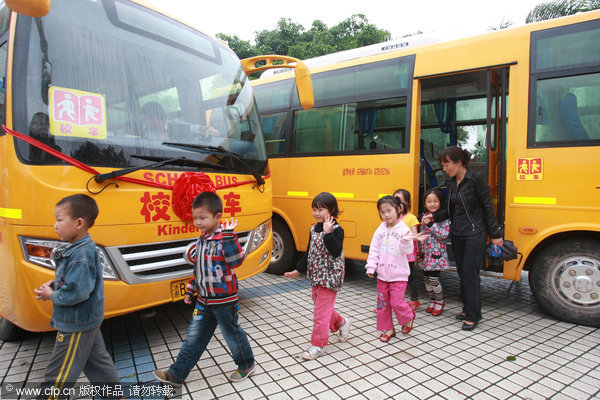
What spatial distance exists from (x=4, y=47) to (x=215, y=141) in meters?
1.73

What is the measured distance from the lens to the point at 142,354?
10.7 ft

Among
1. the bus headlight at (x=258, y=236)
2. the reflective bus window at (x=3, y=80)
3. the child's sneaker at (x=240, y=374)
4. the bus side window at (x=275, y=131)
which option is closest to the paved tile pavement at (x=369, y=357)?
the child's sneaker at (x=240, y=374)

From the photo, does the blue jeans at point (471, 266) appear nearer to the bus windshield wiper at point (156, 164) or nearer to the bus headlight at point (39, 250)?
the bus windshield wiper at point (156, 164)

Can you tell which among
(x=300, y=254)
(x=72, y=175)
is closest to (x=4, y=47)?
(x=72, y=175)

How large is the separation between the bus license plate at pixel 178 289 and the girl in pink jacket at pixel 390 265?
1663 mm

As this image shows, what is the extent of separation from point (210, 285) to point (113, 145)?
1364 mm

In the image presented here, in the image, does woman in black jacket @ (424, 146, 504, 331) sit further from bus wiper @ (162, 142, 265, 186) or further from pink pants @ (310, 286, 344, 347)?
bus wiper @ (162, 142, 265, 186)

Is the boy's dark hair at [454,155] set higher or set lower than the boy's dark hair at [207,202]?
higher

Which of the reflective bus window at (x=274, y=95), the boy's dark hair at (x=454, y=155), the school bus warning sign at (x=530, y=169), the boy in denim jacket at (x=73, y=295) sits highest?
the reflective bus window at (x=274, y=95)

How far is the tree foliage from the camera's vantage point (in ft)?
70.6

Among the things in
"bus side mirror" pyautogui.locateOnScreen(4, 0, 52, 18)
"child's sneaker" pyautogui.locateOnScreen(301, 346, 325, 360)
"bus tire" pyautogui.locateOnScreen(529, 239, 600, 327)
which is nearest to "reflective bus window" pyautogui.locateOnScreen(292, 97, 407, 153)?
"bus tire" pyautogui.locateOnScreen(529, 239, 600, 327)

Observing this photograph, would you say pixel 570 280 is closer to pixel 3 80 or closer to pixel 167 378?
pixel 167 378

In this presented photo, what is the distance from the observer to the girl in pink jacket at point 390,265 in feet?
11.5

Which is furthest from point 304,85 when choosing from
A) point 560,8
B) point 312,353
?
point 560,8
